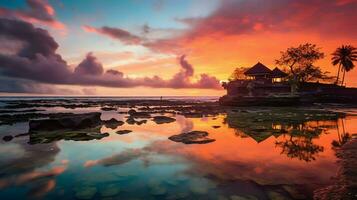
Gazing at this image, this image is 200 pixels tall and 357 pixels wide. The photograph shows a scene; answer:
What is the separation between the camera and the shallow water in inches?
290

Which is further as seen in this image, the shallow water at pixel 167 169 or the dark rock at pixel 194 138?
the dark rock at pixel 194 138

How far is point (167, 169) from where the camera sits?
994 centimetres

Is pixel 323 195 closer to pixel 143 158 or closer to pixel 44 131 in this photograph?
pixel 143 158

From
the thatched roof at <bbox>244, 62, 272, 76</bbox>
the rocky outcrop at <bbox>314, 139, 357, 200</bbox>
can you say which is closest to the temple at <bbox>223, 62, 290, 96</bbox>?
the thatched roof at <bbox>244, 62, 272, 76</bbox>

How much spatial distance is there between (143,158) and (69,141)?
7.18 metres

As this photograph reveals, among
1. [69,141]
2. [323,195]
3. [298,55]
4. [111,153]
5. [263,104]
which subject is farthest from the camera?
[298,55]

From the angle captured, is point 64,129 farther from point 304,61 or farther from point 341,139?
point 304,61

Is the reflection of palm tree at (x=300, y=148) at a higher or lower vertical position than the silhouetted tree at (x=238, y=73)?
lower

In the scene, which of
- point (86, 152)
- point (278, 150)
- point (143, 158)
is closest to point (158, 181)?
point (143, 158)

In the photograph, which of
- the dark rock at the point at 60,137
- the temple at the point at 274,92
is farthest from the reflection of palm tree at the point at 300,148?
the temple at the point at 274,92

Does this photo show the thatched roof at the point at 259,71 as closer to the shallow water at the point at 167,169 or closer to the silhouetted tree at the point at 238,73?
the silhouetted tree at the point at 238,73

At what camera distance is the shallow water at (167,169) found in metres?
7.38

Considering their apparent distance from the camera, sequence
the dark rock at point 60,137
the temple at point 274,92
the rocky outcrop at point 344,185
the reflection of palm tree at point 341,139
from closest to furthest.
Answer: the rocky outcrop at point 344,185
the reflection of palm tree at point 341,139
the dark rock at point 60,137
the temple at point 274,92

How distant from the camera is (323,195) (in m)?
6.76
